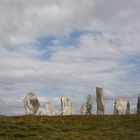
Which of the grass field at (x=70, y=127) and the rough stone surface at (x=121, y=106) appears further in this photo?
the rough stone surface at (x=121, y=106)

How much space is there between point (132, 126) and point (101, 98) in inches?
645

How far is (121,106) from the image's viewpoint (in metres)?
63.6

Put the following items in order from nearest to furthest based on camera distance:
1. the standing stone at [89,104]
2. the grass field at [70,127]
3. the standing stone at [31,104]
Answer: the grass field at [70,127] < the standing stone at [31,104] < the standing stone at [89,104]

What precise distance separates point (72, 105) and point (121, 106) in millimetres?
6233

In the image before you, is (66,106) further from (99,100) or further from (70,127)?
(70,127)

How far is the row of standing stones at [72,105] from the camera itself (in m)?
60.9

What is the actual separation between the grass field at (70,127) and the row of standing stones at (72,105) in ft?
35.1

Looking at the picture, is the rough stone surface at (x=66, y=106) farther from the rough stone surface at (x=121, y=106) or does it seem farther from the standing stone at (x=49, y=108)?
the rough stone surface at (x=121, y=106)

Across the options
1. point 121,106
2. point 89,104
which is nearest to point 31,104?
point 89,104

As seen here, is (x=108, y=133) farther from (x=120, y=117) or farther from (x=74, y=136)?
(x=120, y=117)

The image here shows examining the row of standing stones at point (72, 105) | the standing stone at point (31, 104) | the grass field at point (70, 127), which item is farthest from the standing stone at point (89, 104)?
the grass field at point (70, 127)

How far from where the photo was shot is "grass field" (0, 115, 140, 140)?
4094cm

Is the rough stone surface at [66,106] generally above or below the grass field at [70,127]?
above

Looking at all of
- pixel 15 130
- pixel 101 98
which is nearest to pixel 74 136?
pixel 15 130
